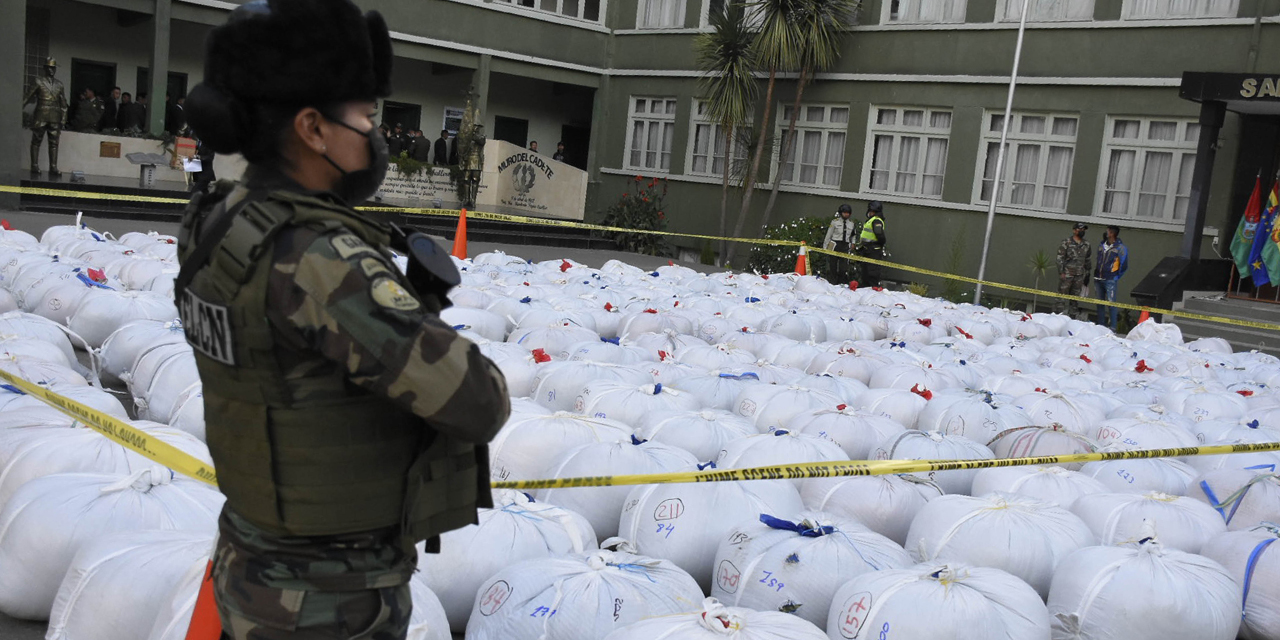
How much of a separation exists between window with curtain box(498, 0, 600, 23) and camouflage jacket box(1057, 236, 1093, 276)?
12.7 metres

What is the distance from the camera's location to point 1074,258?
16.1 m

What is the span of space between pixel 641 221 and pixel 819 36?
4.89 m

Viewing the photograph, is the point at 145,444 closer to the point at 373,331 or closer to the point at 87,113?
the point at 373,331

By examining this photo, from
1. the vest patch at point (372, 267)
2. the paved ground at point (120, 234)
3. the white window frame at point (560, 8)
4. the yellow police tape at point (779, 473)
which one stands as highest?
the white window frame at point (560, 8)

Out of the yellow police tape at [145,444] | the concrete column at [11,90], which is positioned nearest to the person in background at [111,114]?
the concrete column at [11,90]

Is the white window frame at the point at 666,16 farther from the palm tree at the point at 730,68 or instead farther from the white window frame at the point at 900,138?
the white window frame at the point at 900,138

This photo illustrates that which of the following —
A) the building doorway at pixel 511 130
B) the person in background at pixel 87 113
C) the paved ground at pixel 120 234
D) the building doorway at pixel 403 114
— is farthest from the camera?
the building doorway at pixel 511 130

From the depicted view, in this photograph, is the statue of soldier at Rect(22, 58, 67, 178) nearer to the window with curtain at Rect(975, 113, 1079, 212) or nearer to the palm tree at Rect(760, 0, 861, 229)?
the palm tree at Rect(760, 0, 861, 229)

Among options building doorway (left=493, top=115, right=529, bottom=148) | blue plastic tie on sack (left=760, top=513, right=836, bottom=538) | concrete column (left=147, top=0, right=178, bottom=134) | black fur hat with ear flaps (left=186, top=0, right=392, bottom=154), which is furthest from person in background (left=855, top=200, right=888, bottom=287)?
black fur hat with ear flaps (left=186, top=0, right=392, bottom=154)

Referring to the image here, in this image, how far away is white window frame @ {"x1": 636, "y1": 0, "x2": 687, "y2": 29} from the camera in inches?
952

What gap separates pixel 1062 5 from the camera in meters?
18.3

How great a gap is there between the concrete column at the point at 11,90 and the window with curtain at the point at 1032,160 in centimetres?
1491

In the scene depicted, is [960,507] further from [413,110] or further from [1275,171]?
[413,110]

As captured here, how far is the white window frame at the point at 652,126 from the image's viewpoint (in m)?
24.6
